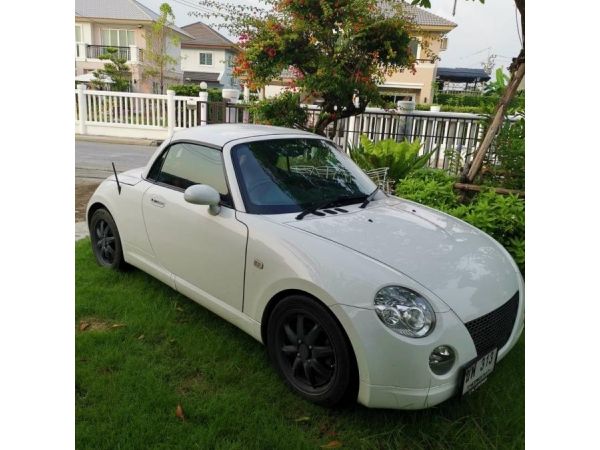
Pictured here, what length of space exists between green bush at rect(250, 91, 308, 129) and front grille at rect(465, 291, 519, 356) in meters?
5.42

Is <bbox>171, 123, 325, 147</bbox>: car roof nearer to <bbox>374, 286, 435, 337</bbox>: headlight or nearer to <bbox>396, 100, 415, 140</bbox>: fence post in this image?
<bbox>374, 286, 435, 337</bbox>: headlight

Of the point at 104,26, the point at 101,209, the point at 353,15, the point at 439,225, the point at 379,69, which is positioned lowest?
the point at 101,209

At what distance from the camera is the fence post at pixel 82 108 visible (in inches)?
636

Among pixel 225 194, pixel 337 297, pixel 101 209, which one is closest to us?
pixel 337 297

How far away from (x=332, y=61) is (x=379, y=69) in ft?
2.72

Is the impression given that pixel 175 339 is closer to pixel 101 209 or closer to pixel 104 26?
pixel 101 209

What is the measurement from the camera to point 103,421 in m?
2.40

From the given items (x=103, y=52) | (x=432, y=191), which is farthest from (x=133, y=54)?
(x=432, y=191)

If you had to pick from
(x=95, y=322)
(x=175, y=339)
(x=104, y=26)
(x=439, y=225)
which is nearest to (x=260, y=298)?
(x=175, y=339)

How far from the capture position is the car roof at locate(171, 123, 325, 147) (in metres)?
3.36

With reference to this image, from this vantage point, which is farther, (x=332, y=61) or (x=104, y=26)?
(x=104, y=26)

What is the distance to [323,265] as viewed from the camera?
2391 mm

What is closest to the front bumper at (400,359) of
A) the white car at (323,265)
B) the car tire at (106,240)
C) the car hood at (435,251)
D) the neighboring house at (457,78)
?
the white car at (323,265)

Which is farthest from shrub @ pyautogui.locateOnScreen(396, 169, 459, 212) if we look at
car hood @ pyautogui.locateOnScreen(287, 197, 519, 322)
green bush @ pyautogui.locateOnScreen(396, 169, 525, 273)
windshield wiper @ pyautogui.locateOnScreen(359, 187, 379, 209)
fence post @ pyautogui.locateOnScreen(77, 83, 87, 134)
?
fence post @ pyautogui.locateOnScreen(77, 83, 87, 134)
